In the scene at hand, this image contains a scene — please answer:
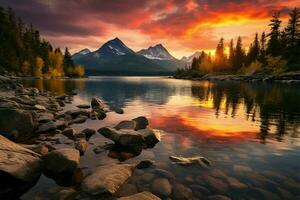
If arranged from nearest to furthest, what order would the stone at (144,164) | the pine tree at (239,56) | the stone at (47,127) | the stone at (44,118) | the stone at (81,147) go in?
the stone at (144,164) → the stone at (81,147) → the stone at (47,127) → the stone at (44,118) → the pine tree at (239,56)

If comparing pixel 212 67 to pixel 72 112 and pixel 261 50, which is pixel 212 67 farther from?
pixel 72 112

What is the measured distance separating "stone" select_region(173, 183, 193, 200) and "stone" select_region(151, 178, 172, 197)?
0.21 meters

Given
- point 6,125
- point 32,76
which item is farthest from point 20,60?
point 6,125

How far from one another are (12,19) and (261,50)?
424ft

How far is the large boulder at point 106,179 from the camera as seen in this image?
25.1ft

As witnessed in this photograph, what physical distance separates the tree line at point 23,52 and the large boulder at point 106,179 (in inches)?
3452

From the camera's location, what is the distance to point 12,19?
11706 cm

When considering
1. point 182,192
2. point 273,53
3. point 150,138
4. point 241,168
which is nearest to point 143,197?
point 182,192

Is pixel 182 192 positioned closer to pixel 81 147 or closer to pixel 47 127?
pixel 81 147

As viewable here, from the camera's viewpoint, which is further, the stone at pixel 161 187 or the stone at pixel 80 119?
the stone at pixel 80 119

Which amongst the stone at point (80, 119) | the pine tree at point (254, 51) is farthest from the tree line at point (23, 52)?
the pine tree at point (254, 51)

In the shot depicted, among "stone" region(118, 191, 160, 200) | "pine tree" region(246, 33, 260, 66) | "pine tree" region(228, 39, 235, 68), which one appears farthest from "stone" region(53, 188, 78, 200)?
"pine tree" region(228, 39, 235, 68)

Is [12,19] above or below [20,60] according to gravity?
above

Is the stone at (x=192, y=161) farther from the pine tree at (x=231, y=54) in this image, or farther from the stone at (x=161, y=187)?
the pine tree at (x=231, y=54)
